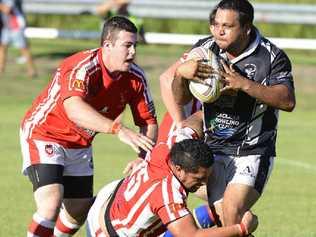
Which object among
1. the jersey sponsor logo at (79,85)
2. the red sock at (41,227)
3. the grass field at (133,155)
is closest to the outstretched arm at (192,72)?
the jersey sponsor logo at (79,85)

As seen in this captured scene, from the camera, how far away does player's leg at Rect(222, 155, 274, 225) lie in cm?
876

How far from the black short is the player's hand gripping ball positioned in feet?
4.67

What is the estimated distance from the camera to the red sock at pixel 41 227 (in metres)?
9.08

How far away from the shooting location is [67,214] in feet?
32.3

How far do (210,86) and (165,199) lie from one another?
1.05 metres

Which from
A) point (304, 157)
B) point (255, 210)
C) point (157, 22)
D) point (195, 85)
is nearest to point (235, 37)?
point (195, 85)

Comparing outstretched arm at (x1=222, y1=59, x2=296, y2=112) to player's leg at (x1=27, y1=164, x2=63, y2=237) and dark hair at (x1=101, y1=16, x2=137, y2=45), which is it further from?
player's leg at (x1=27, y1=164, x2=63, y2=237)

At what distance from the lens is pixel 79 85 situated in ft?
29.7

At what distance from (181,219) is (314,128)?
474 inches

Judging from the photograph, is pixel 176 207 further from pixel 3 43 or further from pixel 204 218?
pixel 3 43

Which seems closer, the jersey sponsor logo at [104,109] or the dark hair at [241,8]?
the dark hair at [241,8]

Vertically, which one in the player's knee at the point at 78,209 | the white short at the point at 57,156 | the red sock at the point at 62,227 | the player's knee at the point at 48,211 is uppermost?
the white short at the point at 57,156

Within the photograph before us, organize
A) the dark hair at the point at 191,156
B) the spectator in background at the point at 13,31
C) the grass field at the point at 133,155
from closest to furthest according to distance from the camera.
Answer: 1. the dark hair at the point at 191,156
2. the grass field at the point at 133,155
3. the spectator in background at the point at 13,31

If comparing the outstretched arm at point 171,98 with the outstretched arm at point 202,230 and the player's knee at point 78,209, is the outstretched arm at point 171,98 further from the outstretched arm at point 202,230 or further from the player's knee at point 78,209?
the outstretched arm at point 202,230
